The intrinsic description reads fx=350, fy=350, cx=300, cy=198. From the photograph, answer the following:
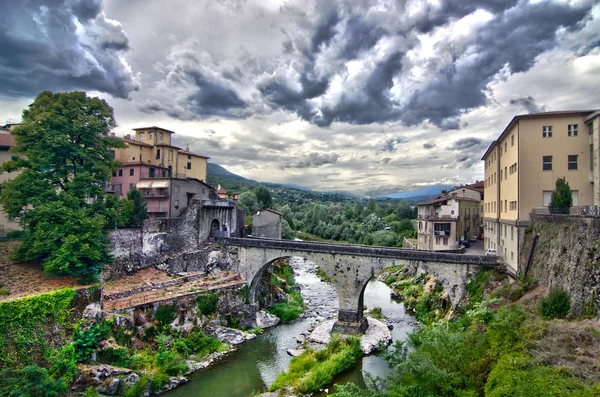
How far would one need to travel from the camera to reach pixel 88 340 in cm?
1992

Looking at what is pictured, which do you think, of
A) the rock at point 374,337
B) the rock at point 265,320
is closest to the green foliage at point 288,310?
the rock at point 265,320

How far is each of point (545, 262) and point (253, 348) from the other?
64.0ft

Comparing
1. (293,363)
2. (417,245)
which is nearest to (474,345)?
(293,363)

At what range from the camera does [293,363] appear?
72.7ft

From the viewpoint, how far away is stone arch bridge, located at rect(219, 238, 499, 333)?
24234mm

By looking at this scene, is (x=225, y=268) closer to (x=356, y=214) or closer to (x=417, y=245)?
(x=417, y=245)

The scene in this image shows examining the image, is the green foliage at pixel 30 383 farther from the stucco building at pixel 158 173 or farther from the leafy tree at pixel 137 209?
the stucco building at pixel 158 173

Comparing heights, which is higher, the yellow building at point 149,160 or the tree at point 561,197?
the yellow building at point 149,160

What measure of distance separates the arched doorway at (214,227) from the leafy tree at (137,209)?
6182 millimetres

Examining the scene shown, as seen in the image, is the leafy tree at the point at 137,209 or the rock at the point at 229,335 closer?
the rock at the point at 229,335

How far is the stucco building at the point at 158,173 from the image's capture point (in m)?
34.7

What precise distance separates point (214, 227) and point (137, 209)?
734 cm

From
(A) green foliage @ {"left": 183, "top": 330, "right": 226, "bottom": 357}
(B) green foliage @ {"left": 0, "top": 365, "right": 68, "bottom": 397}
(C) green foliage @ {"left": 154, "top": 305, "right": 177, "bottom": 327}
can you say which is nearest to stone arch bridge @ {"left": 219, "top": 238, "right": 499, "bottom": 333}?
(A) green foliage @ {"left": 183, "top": 330, "right": 226, "bottom": 357}

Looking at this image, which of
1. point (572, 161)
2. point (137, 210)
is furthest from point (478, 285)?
point (137, 210)
